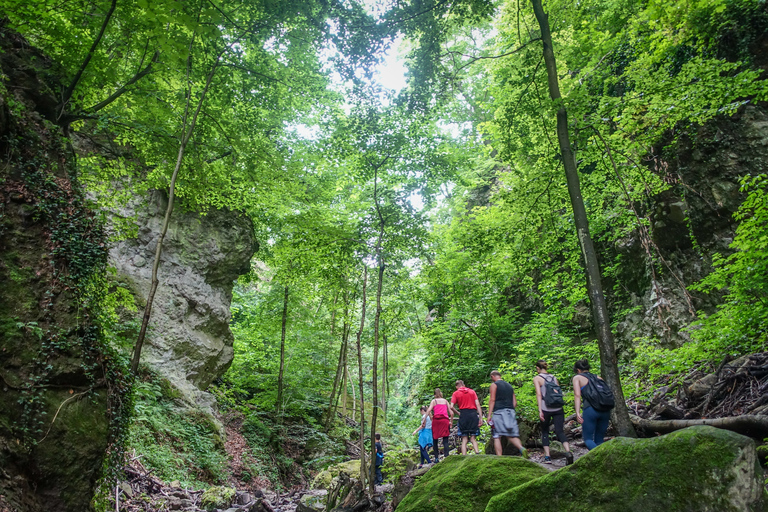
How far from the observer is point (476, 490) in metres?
4.02

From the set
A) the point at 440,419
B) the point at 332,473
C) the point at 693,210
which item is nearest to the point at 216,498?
the point at 440,419

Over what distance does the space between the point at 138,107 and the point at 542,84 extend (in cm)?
890

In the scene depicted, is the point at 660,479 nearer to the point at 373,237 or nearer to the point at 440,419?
the point at 440,419

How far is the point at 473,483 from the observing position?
4090 millimetres

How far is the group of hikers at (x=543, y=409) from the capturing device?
5742 millimetres

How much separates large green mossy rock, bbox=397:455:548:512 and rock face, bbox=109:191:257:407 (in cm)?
980

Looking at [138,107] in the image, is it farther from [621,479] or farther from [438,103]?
[621,479]

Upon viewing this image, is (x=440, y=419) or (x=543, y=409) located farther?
(x=440, y=419)

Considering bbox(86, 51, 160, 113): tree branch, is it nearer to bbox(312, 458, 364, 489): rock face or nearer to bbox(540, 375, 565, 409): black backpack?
bbox(540, 375, 565, 409): black backpack

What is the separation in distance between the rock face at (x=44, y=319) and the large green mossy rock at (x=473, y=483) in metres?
4.18

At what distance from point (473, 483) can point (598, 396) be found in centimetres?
272

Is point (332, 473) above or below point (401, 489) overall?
below

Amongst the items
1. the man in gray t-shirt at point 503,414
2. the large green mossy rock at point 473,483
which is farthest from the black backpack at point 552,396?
the large green mossy rock at point 473,483

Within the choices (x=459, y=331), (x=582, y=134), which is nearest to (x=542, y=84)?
(x=582, y=134)
